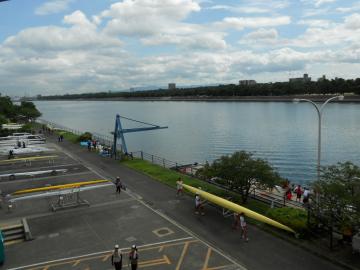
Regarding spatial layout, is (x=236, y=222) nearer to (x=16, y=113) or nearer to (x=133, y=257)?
(x=133, y=257)

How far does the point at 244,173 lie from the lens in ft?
78.7

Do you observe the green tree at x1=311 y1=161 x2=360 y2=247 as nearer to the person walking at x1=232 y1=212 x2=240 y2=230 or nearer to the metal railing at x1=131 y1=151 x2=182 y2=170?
the person walking at x1=232 y1=212 x2=240 y2=230

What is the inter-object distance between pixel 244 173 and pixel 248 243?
5.73m

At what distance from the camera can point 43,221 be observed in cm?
2312

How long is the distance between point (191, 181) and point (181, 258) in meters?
14.7

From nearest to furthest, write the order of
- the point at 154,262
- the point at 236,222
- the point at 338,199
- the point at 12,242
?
the point at 338,199
the point at 154,262
the point at 12,242
the point at 236,222

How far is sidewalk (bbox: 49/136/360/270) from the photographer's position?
667 inches

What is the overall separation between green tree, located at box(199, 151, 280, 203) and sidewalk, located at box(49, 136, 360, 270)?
229 cm

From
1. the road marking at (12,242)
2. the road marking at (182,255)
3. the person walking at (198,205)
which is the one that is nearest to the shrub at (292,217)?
the person walking at (198,205)

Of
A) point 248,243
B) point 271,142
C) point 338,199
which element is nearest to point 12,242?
point 248,243

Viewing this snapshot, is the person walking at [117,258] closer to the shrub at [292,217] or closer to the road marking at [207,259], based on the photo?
the road marking at [207,259]

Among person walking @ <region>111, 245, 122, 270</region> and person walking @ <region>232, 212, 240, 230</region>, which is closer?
person walking @ <region>111, 245, 122, 270</region>

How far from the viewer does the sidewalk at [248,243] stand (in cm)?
1694

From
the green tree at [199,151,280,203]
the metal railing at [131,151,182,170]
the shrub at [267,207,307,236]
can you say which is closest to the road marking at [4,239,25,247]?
the green tree at [199,151,280,203]
